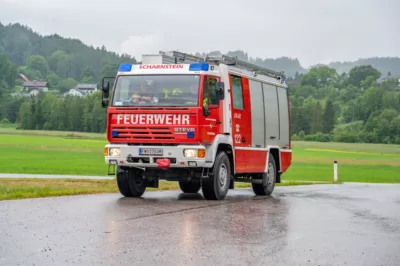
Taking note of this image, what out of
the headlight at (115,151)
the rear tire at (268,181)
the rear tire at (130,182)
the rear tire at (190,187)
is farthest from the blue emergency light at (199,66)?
the rear tire at (268,181)

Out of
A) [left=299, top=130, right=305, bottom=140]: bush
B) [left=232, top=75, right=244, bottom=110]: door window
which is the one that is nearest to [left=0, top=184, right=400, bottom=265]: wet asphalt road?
[left=232, top=75, right=244, bottom=110]: door window

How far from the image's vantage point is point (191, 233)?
1059cm

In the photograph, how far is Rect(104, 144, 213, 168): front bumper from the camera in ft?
53.4

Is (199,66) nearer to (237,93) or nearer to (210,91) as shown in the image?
(210,91)

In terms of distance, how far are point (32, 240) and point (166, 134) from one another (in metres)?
7.15

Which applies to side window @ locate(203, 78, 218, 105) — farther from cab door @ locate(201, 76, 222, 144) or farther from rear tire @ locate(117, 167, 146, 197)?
rear tire @ locate(117, 167, 146, 197)

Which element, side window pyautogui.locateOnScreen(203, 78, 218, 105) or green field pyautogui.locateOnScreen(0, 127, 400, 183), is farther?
green field pyautogui.locateOnScreen(0, 127, 400, 183)

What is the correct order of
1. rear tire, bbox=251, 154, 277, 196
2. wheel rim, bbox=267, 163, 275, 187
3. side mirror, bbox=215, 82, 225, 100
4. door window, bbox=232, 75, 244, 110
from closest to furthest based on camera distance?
side mirror, bbox=215, 82, 225, 100 < door window, bbox=232, 75, 244, 110 < rear tire, bbox=251, 154, 277, 196 < wheel rim, bbox=267, 163, 275, 187

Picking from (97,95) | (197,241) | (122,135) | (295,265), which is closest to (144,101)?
(122,135)

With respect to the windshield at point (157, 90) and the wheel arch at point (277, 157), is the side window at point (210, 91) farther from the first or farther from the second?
the wheel arch at point (277, 157)

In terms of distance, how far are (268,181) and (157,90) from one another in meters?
5.18

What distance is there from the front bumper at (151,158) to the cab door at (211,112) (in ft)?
1.33

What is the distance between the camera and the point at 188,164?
53.5 ft

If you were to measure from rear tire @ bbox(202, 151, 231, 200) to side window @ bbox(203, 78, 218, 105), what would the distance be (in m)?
1.27
